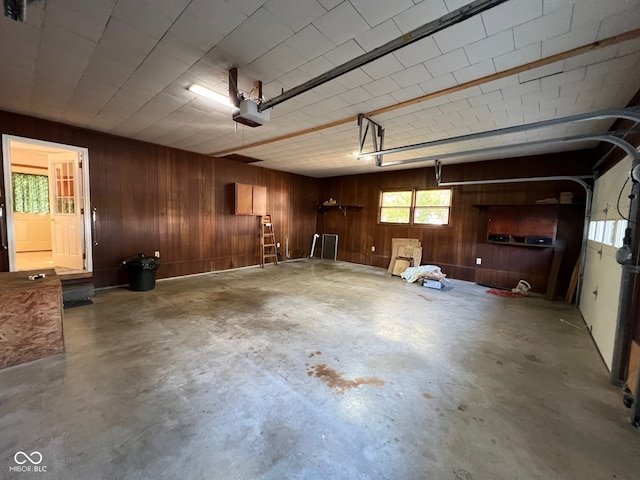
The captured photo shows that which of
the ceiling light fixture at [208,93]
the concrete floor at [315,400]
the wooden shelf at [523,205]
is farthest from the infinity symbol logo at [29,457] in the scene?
the wooden shelf at [523,205]

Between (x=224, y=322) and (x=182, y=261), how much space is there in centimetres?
315

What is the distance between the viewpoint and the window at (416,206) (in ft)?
21.4

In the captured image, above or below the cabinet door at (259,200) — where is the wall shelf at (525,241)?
below

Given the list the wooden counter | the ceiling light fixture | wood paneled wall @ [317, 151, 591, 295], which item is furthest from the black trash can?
wood paneled wall @ [317, 151, 591, 295]

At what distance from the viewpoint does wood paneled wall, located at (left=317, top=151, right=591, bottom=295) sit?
4.99 metres

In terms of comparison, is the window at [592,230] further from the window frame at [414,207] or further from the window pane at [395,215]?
the window pane at [395,215]

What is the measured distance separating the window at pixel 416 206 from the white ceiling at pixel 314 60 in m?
2.74

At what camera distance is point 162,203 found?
217 inches

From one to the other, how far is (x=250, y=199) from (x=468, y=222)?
17.6 feet

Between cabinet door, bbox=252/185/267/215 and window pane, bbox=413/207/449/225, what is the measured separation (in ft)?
13.4

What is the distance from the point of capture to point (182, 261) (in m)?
5.89

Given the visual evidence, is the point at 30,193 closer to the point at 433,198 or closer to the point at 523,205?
the point at 433,198

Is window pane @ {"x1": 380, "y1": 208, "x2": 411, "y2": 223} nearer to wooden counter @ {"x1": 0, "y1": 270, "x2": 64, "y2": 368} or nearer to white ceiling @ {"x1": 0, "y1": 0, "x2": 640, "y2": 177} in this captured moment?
white ceiling @ {"x1": 0, "y1": 0, "x2": 640, "y2": 177}

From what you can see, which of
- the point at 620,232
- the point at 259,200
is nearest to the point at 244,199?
the point at 259,200
